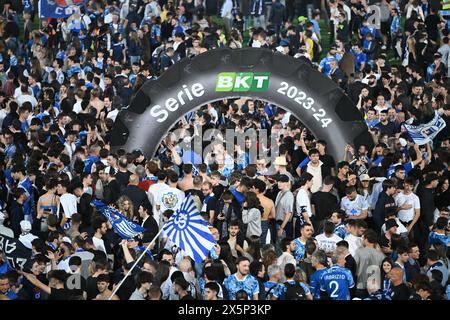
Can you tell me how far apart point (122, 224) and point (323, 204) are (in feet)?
9.38

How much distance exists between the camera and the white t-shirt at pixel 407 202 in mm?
17328

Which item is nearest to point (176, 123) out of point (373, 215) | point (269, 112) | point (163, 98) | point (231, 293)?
point (163, 98)

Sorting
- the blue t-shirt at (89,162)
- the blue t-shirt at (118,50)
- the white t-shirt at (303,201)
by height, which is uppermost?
the blue t-shirt at (118,50)

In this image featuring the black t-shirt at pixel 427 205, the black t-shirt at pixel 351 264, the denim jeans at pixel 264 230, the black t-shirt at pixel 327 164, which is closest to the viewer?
the black t-shirt at pixel 351 264

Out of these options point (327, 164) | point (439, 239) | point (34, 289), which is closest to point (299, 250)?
point (439, 239)

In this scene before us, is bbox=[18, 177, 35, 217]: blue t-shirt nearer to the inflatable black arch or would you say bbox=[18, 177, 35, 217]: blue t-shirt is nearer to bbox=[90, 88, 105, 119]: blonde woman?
the inflatable black arch

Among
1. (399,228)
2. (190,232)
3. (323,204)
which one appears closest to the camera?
(190,232)

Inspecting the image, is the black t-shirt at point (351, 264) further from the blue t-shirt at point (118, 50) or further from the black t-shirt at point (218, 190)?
the blue t-shirt at point (118, 50)

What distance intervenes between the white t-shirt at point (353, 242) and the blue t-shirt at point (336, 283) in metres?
1.19

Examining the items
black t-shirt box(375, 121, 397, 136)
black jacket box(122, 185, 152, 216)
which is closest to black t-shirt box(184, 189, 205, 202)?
black jacket box(122, 185, 152, 216)

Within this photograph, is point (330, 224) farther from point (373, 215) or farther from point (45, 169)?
point (45, 169)

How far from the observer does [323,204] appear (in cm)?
1714

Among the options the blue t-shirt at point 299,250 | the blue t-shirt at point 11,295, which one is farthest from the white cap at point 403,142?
the blue t-shirt at point 11,295

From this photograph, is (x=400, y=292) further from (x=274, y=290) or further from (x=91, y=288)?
(x=91, y=288)
